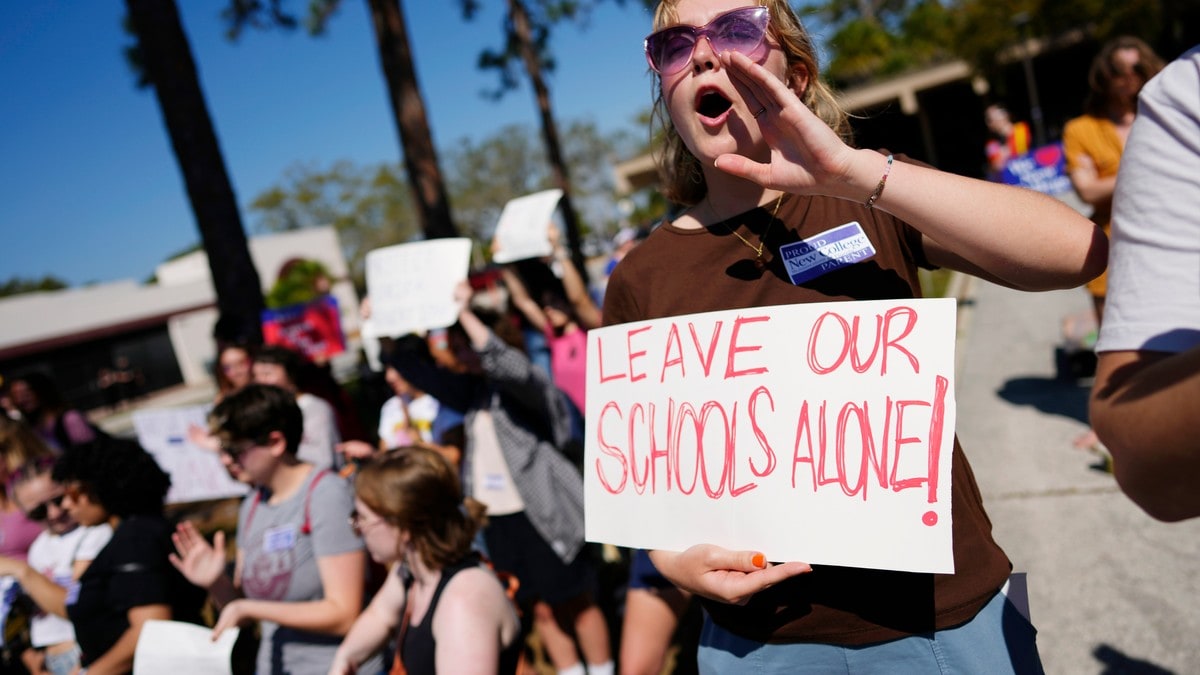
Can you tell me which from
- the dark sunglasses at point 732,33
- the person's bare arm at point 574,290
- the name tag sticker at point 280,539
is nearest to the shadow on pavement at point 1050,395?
the person's bare arm at point 574,290

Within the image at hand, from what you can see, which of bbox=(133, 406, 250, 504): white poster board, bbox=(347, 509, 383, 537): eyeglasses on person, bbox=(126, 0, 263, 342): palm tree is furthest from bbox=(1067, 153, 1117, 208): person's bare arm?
bbox=(126, 0, 263, 342): palm tree

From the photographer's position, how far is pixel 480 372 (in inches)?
137

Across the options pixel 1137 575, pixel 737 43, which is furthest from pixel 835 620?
pixel 1137 575

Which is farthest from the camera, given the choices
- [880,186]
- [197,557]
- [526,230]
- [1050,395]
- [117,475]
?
[1050,395]

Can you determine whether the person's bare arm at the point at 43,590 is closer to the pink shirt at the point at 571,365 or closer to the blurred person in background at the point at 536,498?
the blurred person in background at the point at 536,498

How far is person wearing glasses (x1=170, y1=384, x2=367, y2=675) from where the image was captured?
2506 mm

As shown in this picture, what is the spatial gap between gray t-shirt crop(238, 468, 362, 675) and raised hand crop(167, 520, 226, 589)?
0.10m

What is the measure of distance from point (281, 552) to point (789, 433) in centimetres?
207

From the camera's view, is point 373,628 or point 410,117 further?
point 410,117

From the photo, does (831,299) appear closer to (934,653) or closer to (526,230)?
(934,653)

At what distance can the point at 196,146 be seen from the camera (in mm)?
6391

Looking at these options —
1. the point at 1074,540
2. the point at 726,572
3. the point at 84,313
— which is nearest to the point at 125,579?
the point at 726,572

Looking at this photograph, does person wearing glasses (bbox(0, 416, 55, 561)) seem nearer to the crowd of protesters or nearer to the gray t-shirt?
the crowd of protesters

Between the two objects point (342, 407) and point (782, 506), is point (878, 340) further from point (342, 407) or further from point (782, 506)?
point (342, 407)
